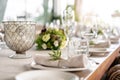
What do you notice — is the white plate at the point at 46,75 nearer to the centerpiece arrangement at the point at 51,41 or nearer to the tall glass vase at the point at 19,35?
the tall glass vase at the point at 19,35

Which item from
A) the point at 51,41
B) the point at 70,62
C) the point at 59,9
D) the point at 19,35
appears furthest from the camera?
the point at 59,9

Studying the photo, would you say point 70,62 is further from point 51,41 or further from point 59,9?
point 59,9

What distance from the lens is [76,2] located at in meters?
5.74

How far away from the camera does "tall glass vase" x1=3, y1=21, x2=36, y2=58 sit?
1.35 m

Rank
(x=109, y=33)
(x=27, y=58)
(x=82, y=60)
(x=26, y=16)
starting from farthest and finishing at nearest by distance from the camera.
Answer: (x=26, y=16), (x=109, y=33), (x=27, y=58), (x=82, y=60)

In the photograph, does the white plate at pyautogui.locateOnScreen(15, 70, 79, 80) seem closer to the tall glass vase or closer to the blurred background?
the tall glass vase

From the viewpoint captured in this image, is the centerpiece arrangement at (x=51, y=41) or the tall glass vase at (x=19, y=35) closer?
the tall glass vase at (x=19, y=35)

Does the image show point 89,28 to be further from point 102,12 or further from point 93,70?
point 102,12

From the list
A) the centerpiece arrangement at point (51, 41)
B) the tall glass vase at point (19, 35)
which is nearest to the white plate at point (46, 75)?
the tall glass vase at point (19, 35)

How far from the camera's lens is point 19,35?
1355mm

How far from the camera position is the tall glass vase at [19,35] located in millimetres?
1352

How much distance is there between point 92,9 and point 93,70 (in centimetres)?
452

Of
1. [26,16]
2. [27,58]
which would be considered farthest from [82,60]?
[26,16]

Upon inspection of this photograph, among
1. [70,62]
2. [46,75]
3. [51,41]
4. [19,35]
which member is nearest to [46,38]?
[51,41]
